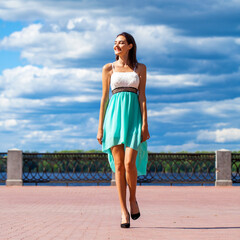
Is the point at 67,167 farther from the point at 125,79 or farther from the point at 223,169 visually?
the point at 125,79

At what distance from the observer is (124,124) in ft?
22.0

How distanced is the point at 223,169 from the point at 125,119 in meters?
13.2

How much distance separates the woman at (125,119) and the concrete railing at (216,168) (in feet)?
41.2

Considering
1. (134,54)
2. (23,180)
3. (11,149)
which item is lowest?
(23,180)

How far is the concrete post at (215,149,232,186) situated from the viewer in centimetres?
1914

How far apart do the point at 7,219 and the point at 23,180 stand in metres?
11.3

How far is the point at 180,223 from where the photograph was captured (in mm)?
7652

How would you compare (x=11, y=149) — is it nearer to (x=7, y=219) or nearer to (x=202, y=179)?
(x=202, y=179)

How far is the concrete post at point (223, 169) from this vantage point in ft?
62.8

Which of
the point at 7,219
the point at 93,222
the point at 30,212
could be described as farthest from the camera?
the point at 30,212

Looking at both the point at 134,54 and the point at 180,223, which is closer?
the point at 134,54

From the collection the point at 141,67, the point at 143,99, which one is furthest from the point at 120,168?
the point at 141,67

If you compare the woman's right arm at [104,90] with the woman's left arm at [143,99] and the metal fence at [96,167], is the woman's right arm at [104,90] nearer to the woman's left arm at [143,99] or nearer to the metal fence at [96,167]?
the woman's left arm at [143,99]

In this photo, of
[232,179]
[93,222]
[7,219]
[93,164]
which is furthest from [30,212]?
[232,179]
